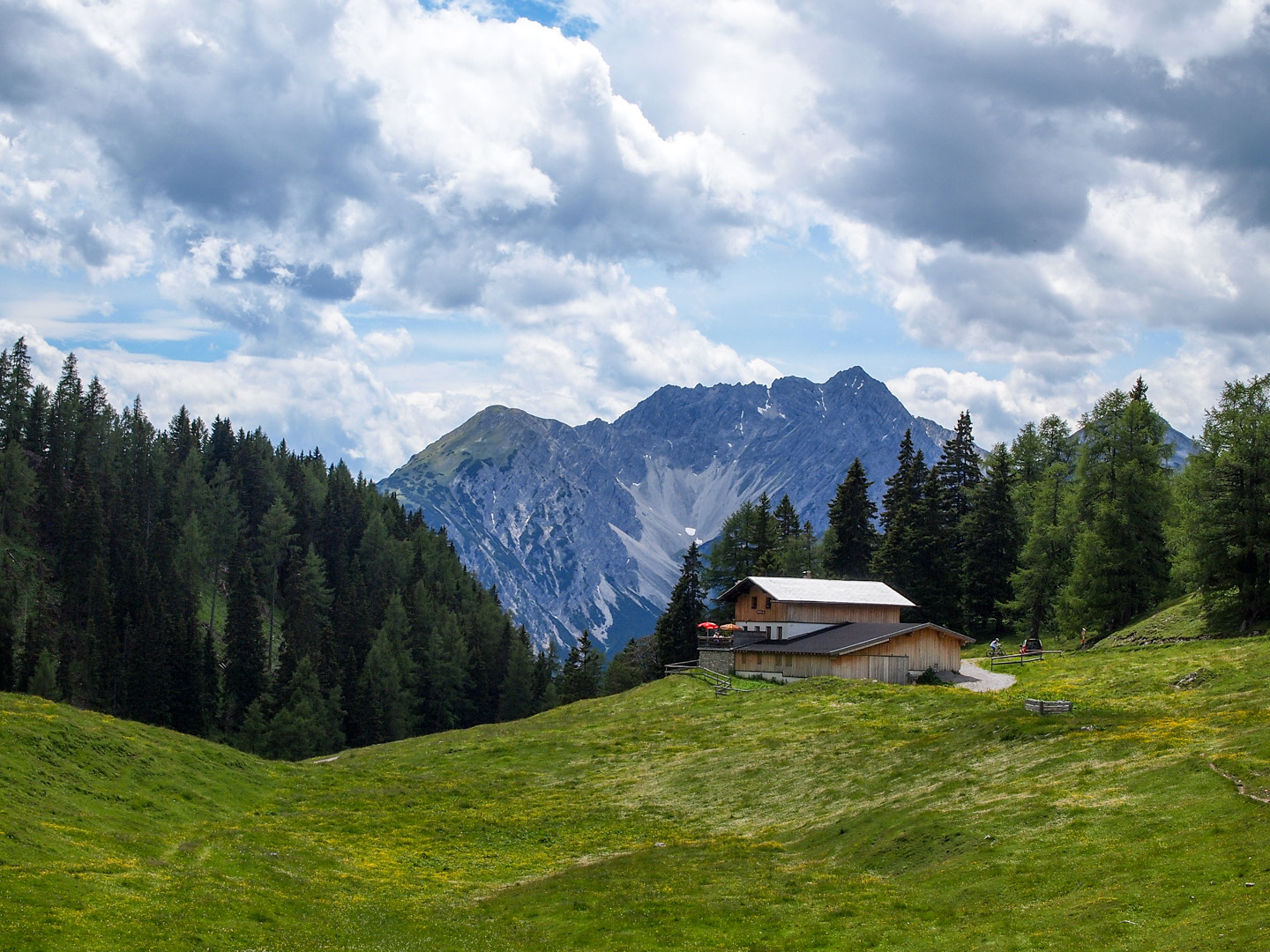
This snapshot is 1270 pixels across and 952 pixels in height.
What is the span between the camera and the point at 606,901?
30531 millimetres

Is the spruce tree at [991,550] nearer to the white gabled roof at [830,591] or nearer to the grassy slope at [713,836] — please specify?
the white gabled roof at [830,591]

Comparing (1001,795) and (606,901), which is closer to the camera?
(606,901)

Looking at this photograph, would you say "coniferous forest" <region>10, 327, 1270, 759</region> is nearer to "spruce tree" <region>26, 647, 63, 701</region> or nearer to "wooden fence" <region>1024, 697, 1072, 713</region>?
"spruce tree" <region>26, 647, 63, 701</region>

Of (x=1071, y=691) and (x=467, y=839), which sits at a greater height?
(x=1071, y=691)

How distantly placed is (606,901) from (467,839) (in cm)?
1405

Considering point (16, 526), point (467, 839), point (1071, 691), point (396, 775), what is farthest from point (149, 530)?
point (1071, 691)

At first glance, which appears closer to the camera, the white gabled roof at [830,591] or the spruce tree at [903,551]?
the white gabled roof at [830,591]

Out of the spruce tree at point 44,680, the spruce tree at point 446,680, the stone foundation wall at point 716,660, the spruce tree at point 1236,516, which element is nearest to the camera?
the spruce tree at point 1236,516

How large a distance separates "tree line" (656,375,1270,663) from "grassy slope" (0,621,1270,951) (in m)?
10.4

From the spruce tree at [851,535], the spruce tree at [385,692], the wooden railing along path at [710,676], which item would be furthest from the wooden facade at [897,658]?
the spruce tree at [385,692]

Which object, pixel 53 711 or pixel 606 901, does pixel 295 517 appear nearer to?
pixel 53 711

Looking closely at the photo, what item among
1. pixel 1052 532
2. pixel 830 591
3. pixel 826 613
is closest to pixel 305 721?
pixel 826 613

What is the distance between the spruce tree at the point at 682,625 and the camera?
118375 mm

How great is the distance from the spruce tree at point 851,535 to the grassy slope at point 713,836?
208 feet
